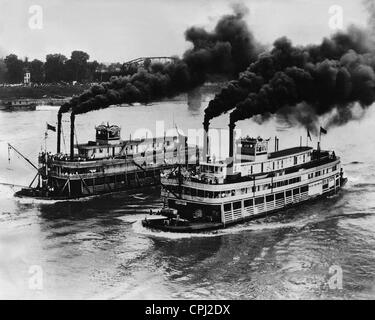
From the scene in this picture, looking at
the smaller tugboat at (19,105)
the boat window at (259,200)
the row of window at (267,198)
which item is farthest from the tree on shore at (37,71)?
the boat window at (259,200)

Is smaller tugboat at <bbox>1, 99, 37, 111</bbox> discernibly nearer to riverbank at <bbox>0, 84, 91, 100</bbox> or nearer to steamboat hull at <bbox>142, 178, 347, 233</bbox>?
riverbank at <bbox>0, 84, 91, 100</bbox>

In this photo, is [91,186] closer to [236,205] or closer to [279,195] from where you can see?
[236,205]

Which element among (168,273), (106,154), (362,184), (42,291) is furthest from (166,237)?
(362,184)

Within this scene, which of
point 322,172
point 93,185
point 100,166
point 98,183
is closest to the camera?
point 322,172

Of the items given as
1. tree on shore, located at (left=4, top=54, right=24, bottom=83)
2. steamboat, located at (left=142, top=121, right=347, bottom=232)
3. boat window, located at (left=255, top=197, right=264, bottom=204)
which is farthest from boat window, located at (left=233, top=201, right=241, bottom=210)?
tree on shore, located at (left=4, top=54, right=24, bottom=83)

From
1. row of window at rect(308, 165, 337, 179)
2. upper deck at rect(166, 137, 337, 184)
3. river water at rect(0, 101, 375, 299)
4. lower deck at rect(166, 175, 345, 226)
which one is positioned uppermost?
upper deck at rect(166, 137, 337, 184)

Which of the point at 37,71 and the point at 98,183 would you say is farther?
the point at 37,71

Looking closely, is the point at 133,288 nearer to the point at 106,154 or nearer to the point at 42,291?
the point at 42,291

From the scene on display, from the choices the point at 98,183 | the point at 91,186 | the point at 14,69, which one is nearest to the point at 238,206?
the point at 91,186

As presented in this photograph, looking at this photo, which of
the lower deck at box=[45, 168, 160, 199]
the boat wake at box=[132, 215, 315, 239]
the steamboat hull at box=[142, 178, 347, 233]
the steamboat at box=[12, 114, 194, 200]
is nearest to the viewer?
the boat wake at box=[132, 215, 315, 239]
